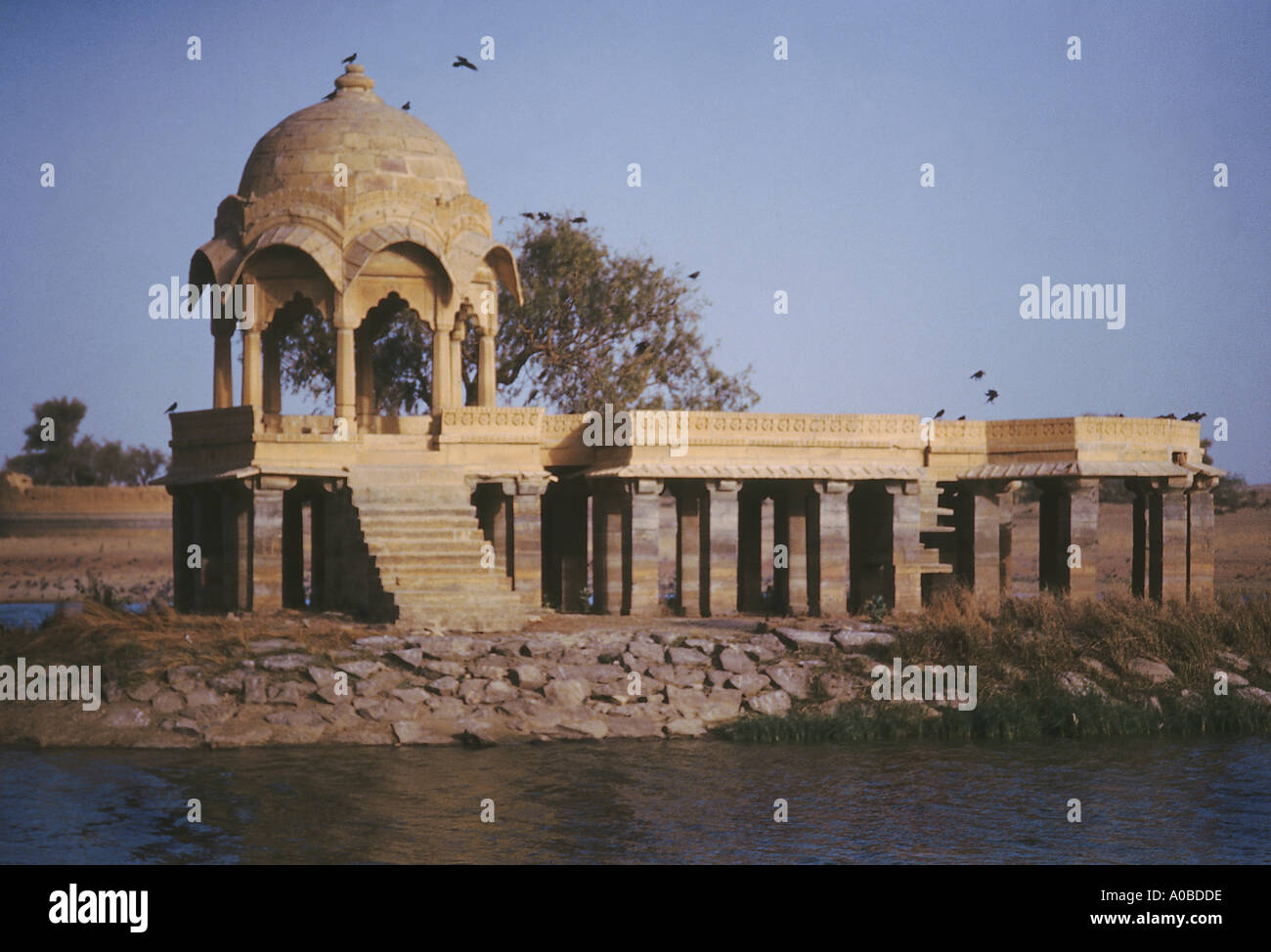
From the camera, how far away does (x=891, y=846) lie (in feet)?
61.4

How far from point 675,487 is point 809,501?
2.50 meters

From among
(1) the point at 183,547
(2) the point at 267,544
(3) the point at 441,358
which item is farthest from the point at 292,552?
(2) the point at 267,544

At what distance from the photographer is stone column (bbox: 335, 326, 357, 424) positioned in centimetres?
2928

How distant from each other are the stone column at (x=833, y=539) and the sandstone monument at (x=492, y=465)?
0.04 meters

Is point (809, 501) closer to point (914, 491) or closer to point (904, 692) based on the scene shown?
point (914, 491)

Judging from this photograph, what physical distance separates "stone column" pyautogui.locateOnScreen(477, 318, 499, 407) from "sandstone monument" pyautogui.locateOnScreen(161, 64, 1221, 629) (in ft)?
0.65

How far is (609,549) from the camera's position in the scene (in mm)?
30438

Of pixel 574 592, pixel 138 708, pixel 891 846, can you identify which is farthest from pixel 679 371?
pixel 891 846

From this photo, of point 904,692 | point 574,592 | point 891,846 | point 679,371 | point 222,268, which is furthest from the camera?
point 679,371

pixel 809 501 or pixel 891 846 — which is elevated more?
pixel 809 501

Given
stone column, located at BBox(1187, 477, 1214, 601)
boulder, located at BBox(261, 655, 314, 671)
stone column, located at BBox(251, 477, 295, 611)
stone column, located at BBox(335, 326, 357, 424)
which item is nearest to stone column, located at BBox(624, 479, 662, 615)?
stone column, located at BBox(335, 326, 357, 424)

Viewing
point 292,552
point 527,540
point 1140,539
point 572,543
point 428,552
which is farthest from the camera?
point 292,552

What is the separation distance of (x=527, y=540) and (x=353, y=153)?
24.8 feet

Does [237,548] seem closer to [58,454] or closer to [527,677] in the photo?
[527,677]
